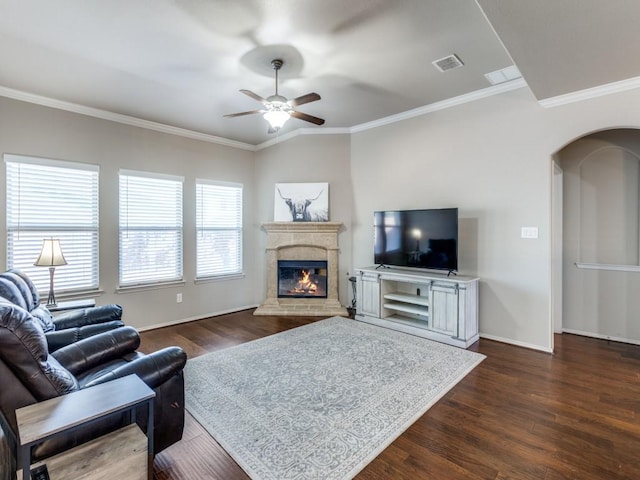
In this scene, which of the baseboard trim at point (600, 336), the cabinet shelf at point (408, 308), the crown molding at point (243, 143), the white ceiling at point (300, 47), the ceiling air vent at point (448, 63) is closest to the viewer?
the white ceiling at point (300, 47)

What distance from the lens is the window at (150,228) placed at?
4.49 metres

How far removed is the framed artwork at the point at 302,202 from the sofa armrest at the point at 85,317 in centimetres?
287

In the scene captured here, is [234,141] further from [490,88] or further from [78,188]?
[490,88]

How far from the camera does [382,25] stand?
2584 mm

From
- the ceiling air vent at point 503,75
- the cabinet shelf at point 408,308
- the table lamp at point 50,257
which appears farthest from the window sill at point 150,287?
the ceiling air vent at point 503,75

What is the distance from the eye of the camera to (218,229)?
550 centimetres

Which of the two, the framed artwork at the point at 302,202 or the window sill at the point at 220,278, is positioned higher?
the framed artwork at the point at 302,202

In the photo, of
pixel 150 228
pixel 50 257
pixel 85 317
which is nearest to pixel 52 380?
pixel 85 317

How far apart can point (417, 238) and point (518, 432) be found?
251cm

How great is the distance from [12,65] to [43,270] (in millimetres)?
2206

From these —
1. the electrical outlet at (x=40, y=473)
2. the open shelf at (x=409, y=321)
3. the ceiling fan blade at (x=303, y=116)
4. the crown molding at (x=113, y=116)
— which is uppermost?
the crown molding at (x=113, y=116)

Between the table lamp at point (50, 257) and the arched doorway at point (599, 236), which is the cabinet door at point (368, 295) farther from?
the table lamp at point (50, 257)

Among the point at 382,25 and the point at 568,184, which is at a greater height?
the point at 382,25

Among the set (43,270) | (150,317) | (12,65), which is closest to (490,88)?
(12,65)
